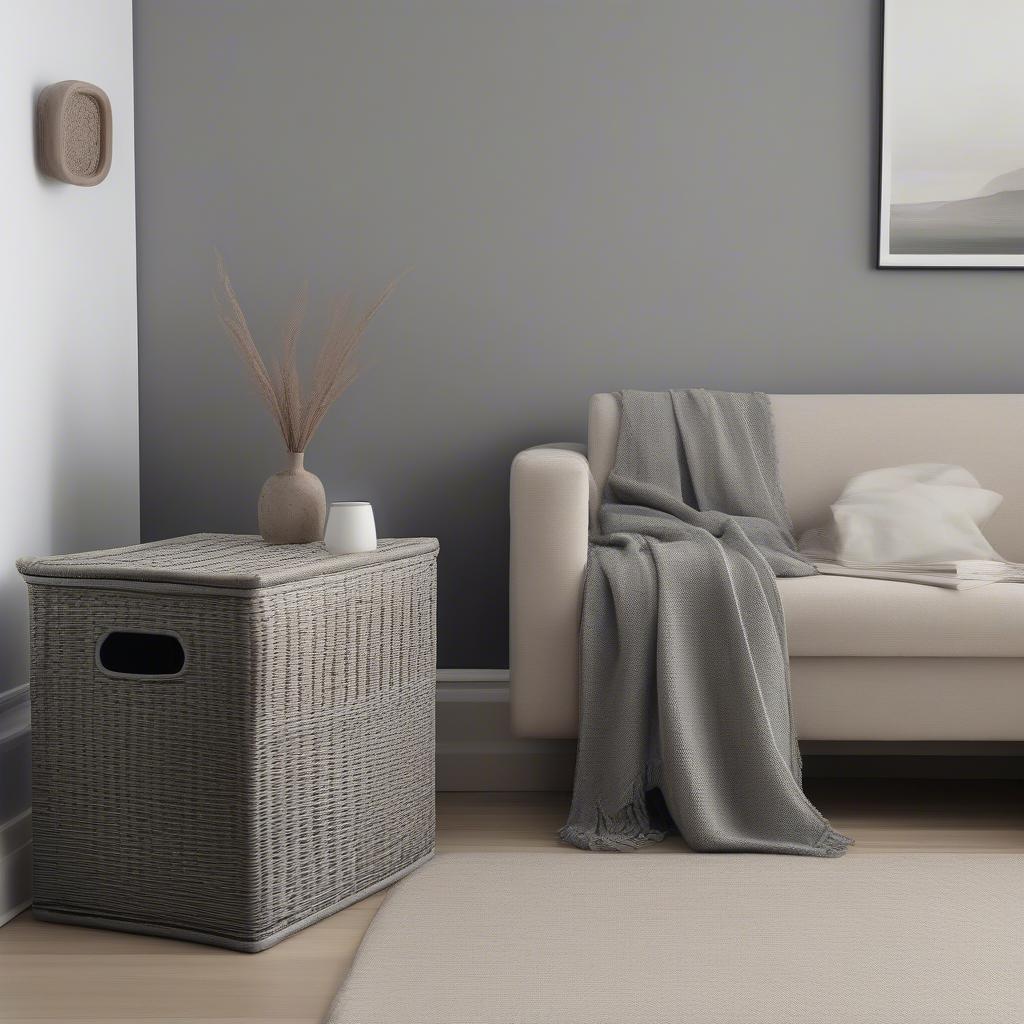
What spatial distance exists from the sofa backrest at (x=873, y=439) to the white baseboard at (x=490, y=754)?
0.60 metres

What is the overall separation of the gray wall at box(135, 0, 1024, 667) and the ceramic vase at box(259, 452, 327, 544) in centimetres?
60

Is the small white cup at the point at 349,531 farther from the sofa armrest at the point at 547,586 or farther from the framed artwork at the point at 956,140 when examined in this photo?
the framed artwork at the point at 956,140

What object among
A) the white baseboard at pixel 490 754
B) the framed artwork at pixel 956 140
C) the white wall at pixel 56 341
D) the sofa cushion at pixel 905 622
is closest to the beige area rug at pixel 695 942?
the sofa cushion at pixel 905 622

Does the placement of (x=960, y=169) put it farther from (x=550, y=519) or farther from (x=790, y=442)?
(x=550, y=519)

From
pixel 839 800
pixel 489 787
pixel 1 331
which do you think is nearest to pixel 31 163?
pixel 1 331

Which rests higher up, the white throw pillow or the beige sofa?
the white throw pillow

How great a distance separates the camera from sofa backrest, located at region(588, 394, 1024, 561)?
8.59ft

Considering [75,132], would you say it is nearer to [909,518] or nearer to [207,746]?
[207,746]

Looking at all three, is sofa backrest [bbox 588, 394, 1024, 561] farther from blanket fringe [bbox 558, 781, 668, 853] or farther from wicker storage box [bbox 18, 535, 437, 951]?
wicker storage box [bbox 18, 535, 437, 951]

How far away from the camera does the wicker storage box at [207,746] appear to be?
68.0 inches

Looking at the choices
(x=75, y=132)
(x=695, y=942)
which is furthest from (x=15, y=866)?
(x=75, y=132)

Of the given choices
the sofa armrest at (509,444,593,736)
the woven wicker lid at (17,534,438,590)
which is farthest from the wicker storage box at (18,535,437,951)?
the sofa armrest at (509,444,593,736)

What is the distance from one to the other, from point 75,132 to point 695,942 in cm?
190

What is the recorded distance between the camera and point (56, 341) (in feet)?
7.49
